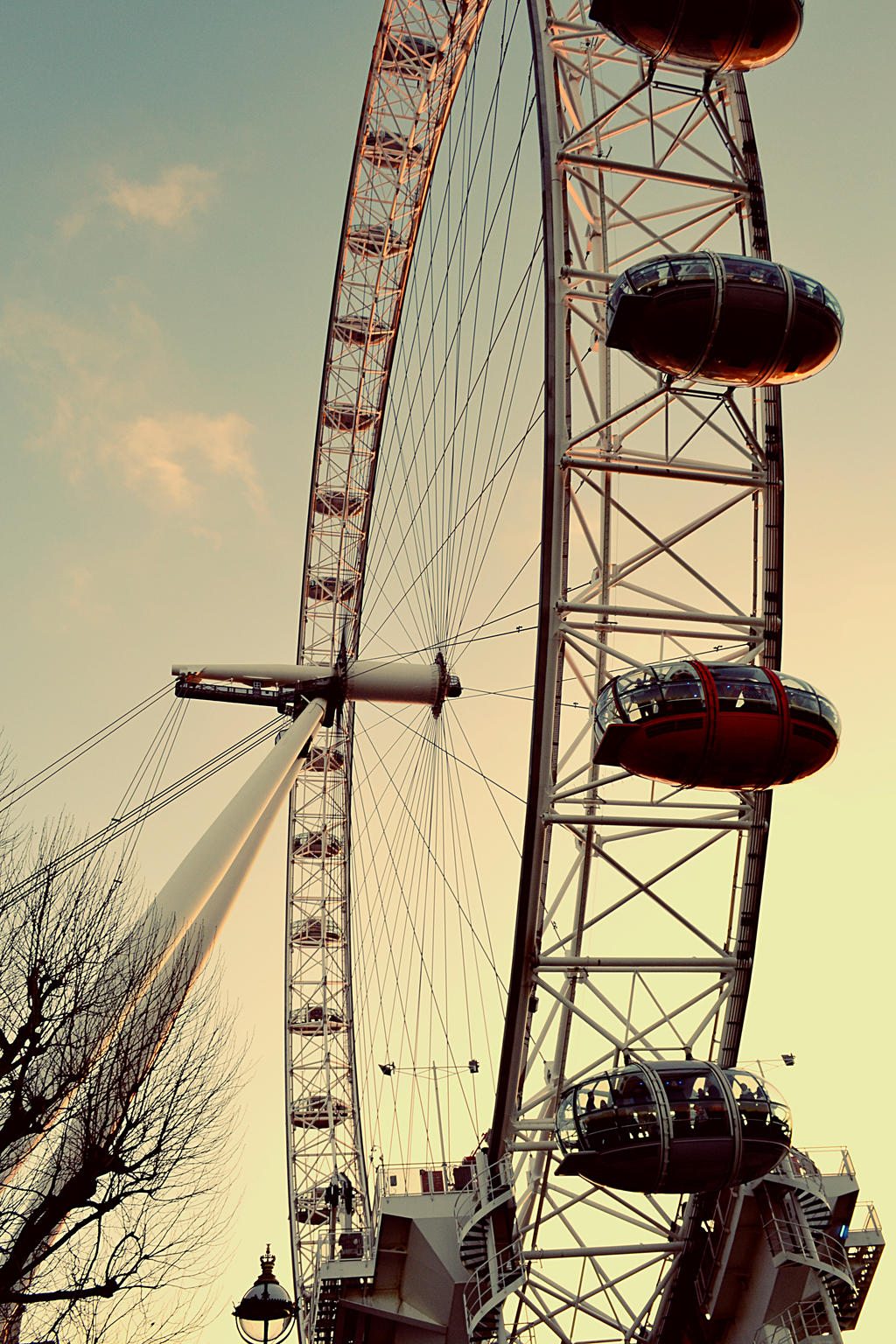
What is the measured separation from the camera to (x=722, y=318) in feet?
58.1

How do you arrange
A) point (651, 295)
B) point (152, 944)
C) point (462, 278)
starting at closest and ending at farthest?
point (152, 944)
point (651, 295)
point (462, 278)

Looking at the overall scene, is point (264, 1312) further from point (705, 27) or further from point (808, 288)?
point (705, 27)

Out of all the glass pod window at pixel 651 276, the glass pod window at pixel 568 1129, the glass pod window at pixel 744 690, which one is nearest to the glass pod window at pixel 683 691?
the glass pod window at pixel 744 690

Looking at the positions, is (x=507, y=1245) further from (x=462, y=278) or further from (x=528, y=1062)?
(x=462, y=278)

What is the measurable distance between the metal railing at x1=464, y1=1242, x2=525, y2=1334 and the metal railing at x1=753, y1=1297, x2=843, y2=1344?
4252 millimetres

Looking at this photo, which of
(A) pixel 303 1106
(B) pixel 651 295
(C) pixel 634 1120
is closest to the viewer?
(C) pixel 634 1120

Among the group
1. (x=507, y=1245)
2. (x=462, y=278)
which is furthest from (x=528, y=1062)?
(x=462, y=278)

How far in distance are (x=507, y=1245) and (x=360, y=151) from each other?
28.2m

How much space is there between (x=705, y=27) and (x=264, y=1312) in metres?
18.8

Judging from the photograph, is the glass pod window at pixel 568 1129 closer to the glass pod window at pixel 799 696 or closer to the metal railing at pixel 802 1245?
the metal railing at pixel 802 1245

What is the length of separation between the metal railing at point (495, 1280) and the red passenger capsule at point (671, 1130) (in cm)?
297

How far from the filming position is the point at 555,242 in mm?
20422

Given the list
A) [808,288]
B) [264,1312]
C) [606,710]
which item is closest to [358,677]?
[606,710]

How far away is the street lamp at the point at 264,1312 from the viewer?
39.3 ft
